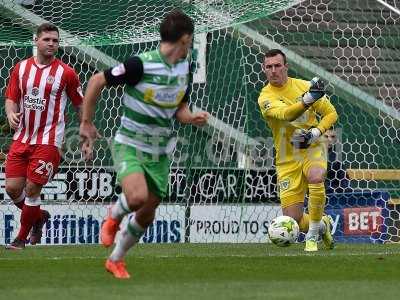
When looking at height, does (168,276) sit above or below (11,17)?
below

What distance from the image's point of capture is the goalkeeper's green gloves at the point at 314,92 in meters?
10.4

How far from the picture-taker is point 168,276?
8.12 m

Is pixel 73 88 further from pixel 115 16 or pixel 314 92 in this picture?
pixel 115 16

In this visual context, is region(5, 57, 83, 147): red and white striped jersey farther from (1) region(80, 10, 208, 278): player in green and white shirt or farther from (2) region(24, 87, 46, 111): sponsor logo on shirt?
(1) region(80, 10, 208, 278): player in green and white shirt

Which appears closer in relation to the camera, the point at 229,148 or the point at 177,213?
the point at 177,213

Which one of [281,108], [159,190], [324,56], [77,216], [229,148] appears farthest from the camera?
[324,56]

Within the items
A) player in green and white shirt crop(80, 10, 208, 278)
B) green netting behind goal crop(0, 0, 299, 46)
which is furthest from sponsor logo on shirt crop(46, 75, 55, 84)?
player in green and white shirt crop(80, 10, 208, 278)

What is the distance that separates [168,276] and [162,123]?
3.35ft

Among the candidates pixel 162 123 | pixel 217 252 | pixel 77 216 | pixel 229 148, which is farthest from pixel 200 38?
pixel 162 123

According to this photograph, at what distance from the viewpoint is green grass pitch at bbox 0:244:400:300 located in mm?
6863

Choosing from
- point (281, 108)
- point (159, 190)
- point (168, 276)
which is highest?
point (281, 108)

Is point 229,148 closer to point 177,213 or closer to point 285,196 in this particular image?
point 177,213

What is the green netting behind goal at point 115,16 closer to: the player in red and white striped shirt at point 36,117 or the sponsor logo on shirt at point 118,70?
the player in red and white striped shirt at point 36,117

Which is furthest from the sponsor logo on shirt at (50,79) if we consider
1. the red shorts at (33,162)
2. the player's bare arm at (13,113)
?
the red shorts at (33,162)
